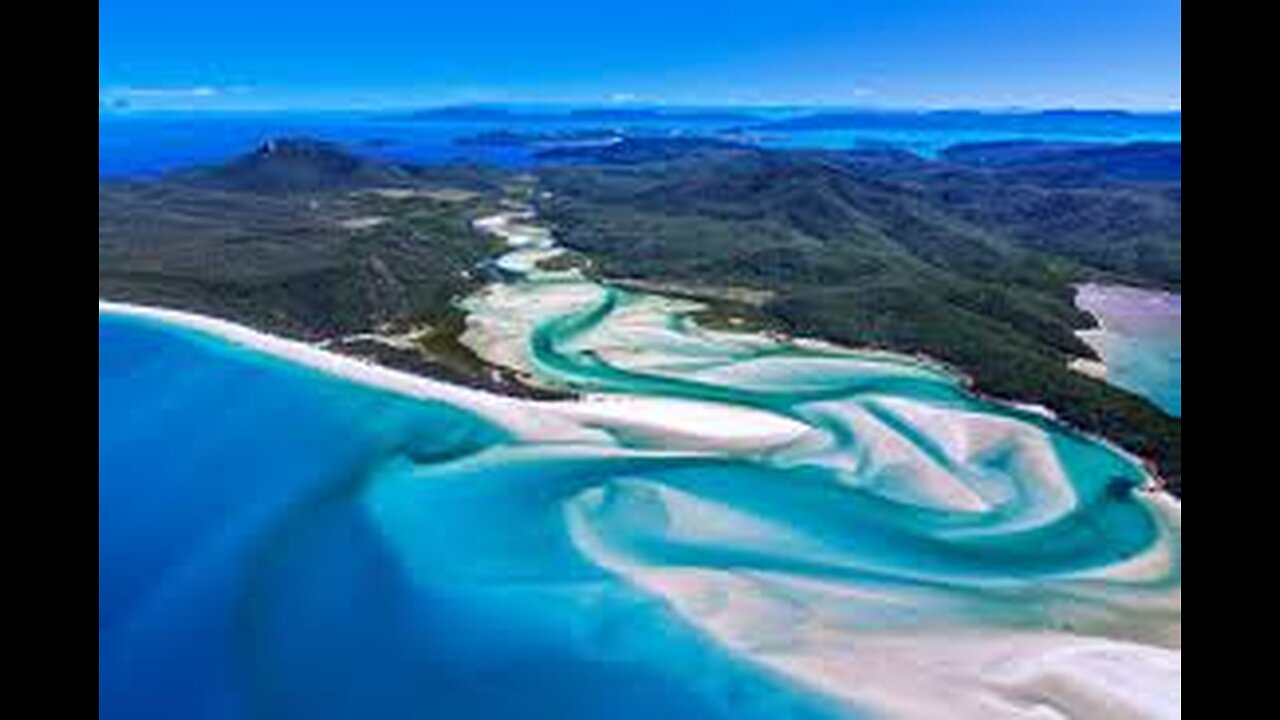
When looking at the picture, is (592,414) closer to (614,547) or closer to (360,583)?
(614,547)

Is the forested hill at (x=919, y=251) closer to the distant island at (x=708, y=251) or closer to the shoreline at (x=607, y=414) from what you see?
the distant island at (x=708, y=251)

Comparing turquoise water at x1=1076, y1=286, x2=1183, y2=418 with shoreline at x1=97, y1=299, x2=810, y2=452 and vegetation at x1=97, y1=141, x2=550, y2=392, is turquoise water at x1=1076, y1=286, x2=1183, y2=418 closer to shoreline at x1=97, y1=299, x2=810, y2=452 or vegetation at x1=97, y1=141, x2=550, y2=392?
shoreline at x1=97, y1=299, x2=810, y2=452

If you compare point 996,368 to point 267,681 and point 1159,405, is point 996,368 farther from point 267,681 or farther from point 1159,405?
point 267,681

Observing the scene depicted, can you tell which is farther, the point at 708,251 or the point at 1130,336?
the point at 708,251

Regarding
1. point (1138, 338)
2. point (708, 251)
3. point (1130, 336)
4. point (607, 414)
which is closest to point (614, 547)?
point (607, 414)
